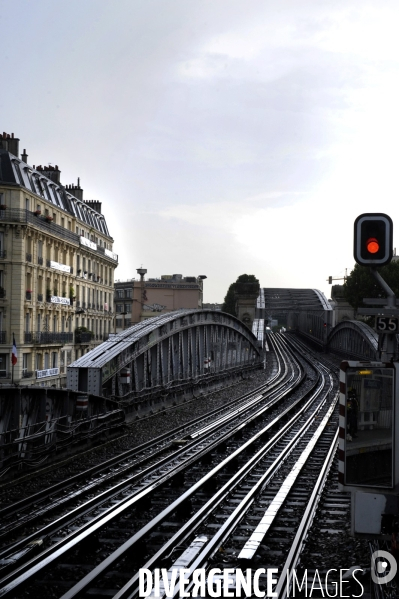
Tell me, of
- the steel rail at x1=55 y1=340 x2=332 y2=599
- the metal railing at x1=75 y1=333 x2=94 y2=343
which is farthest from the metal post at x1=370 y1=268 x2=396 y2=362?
the metal railing at x1=75 y1=333 x2=94 y2=343

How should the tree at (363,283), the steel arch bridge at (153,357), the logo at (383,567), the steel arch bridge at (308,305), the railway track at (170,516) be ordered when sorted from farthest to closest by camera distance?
the steel arch bridge at (308,305)
the tree at (363,283)
the steel arch bridge at (153,357)
the railway track at (170,516)
the logo at (383,567)

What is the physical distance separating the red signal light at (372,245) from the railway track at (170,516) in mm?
4586

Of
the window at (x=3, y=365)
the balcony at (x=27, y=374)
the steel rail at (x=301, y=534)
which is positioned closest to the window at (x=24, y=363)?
the balcony at (x=27, y=374)

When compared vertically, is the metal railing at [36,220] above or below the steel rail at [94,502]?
above

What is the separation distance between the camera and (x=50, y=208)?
52.5 metres

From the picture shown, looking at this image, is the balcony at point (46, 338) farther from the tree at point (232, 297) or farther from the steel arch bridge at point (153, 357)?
the tree at point (232, 297)

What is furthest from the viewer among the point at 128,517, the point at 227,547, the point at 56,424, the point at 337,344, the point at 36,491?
the point at 337,344

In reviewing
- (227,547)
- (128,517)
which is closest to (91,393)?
(128,517)

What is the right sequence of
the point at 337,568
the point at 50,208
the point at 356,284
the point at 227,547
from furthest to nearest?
the point at 356,284 < the point at 50,208 < the point at 227,547 < the point at 337,568

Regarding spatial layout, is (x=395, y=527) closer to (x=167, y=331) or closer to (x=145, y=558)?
(x=145, y=558)

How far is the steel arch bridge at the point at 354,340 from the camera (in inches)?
2473

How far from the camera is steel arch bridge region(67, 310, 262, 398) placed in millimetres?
23359

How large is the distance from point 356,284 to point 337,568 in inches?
2508

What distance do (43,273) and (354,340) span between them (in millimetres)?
36229
